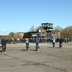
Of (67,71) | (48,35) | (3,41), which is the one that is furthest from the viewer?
(48,35)

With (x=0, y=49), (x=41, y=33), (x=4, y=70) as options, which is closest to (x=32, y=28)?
A: (x=41, y=33)

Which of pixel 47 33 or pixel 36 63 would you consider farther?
pixel 47 33

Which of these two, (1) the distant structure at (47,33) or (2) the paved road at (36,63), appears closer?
(2) the paved road at (36,63)

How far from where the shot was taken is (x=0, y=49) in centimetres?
4128

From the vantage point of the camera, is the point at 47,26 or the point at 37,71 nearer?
the point at 37,71

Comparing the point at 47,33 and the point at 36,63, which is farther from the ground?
the point at 47,33

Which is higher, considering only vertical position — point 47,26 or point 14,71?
point 47,26

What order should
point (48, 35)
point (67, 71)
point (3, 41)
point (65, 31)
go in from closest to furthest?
point (67, 71) < point (3, 41) < point (48, 35) < point (65, 31)

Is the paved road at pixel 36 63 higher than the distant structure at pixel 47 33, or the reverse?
the distant structure at pixel 47 33

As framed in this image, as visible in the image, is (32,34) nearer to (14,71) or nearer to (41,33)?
(41,33)

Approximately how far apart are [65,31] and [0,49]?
13263 cm

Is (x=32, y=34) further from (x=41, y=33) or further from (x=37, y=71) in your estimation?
(x=37, y=71)

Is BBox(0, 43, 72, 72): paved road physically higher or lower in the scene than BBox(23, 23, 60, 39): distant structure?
lower

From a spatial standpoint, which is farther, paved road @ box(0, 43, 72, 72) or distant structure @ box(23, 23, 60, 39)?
distant structure @ box(23, 23, 60, 39)
